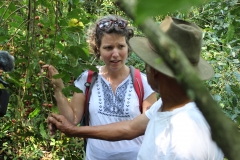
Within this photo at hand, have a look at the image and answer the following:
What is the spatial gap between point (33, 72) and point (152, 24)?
6.03ft

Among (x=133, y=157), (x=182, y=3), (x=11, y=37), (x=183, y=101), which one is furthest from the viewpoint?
(x=133, y=157)

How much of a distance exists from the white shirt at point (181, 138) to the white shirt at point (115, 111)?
702mm

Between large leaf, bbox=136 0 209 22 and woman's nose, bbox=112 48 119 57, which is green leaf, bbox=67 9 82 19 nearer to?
woman's nose, bbox=112 48 119 57

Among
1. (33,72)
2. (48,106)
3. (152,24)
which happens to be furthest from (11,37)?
(152,24)

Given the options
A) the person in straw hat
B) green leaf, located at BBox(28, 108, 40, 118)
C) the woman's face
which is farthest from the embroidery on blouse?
the person in straw hat

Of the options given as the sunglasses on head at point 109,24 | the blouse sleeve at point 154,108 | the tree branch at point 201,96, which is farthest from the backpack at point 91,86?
the tree branch at point 201,96

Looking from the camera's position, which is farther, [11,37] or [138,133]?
[11,37]

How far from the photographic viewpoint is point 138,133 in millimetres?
1858

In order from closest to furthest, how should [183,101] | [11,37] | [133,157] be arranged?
1. [183,101]
2. [11,37]
3. [133,157]

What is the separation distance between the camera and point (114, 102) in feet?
7.04

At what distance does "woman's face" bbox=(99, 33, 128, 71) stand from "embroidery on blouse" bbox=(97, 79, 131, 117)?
0.40 feet

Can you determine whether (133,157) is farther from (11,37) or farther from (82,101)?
(11,37)

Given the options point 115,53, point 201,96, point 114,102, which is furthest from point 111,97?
point 201,96

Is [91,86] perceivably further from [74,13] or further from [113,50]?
[74,13]
